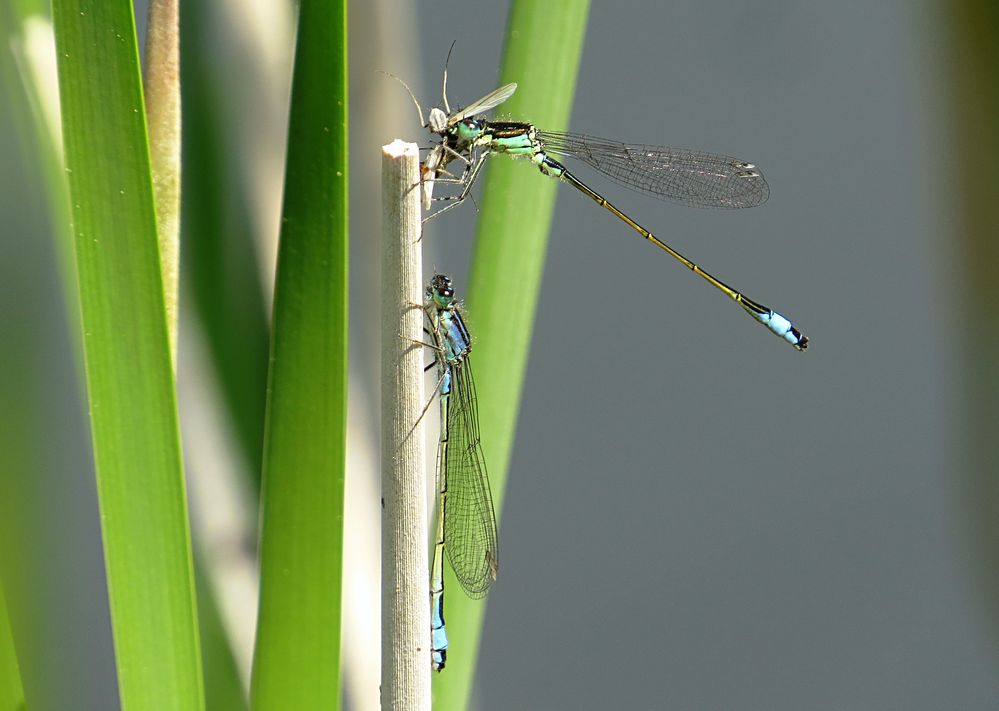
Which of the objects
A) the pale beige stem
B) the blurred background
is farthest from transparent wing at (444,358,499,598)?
the blurred background

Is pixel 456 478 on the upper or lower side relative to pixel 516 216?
lower

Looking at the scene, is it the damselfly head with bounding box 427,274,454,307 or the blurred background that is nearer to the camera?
the damselfly head with bounding box 427,274,454,307

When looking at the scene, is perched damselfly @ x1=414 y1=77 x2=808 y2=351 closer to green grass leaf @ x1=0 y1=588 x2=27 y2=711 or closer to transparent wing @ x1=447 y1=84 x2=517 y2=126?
transparent wing @ x1=447 y1=84 x2=517 y2=126

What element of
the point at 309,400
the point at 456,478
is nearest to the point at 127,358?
the point at 309,400

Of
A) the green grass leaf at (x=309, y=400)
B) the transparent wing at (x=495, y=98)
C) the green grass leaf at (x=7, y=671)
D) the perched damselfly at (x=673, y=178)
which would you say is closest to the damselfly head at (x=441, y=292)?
the perched damselfly at (x=673, y=178)

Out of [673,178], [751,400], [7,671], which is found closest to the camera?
[7,671]

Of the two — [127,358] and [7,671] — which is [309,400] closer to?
[127,358]
